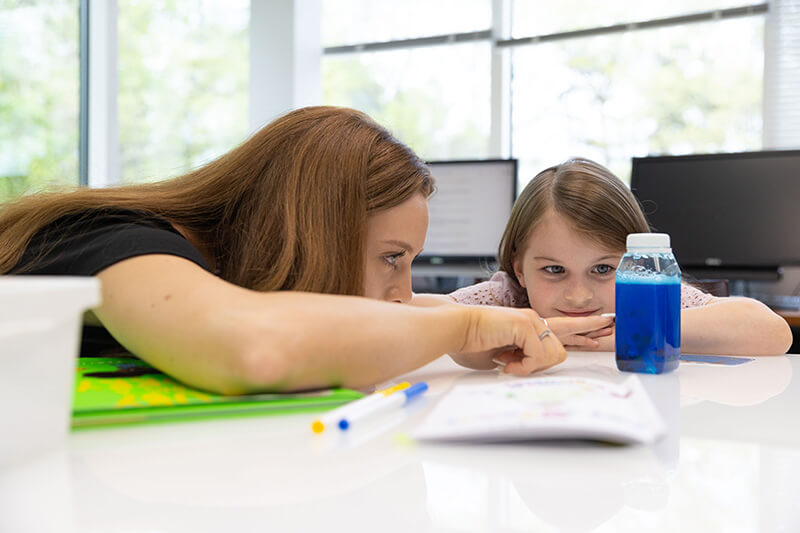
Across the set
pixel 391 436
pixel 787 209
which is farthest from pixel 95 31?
pixel 391 436

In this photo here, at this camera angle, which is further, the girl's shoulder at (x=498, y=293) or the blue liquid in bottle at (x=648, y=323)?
the girl's shoulder at (x=498, y=293)

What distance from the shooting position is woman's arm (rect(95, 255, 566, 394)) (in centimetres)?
59

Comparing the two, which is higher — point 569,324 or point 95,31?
point 95,31

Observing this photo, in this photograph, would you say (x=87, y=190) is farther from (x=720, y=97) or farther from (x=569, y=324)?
(x=720, y=97)

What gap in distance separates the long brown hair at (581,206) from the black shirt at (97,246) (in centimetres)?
83

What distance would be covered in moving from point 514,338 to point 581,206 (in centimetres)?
66

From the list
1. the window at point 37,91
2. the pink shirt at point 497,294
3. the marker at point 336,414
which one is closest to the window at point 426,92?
the window at point 37,91

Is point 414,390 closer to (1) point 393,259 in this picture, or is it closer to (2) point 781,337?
(1) point 393,259

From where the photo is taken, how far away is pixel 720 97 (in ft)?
10.0

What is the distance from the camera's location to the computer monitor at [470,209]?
8.93ft

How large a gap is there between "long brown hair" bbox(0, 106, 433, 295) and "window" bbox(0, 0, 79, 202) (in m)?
2.43

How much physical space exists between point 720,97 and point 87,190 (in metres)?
2.92

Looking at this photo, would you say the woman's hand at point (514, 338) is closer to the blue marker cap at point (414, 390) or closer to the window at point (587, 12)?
the blue marker cap at point (414, 390)

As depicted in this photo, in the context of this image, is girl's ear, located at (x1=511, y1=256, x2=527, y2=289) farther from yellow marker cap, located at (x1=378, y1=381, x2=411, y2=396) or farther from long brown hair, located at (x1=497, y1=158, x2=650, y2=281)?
yellow marker cap, located at (x1=378, y1=381, x2=411, y2=396)
